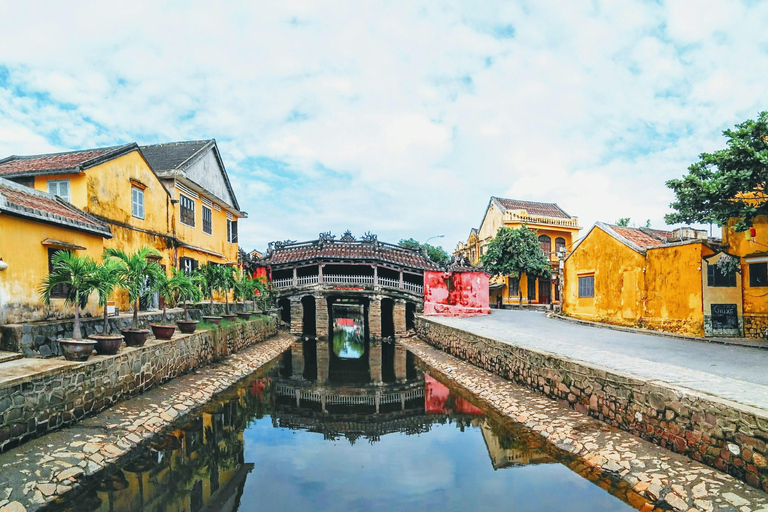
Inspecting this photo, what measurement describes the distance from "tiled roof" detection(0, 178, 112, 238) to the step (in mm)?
2663

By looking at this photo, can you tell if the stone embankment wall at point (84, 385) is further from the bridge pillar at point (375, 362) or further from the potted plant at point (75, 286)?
the bridge pillar at point (375, 362)

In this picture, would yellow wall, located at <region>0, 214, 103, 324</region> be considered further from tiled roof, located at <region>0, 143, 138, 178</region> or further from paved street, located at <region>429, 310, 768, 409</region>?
paved street, located at <region>429, 310, 768, 409</region>

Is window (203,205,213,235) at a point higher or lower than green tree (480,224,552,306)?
higher

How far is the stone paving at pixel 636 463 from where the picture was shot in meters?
5.64

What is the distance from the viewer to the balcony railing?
27.5m

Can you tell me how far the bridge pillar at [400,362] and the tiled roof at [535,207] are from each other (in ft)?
62.7

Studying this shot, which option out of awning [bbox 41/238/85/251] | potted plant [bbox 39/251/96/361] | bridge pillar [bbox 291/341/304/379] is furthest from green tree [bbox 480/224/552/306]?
potted plant [bbox 39/251/96/361]

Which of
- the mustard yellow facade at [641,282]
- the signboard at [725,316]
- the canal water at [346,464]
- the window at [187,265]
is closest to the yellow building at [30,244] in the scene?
the canal water at [346,464]

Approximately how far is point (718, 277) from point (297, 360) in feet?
52.2

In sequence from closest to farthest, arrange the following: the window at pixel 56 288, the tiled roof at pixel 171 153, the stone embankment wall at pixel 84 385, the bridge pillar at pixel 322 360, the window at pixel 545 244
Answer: the stone embankment wall at pixel 84 385, the window at pixel 56 288, the bridge pillar at pixel 322 360, the tiled roof at pixel 171 153, the window at pixel 545 244

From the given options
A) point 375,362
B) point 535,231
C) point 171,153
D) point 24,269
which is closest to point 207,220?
point 171,153

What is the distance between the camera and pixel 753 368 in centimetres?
928

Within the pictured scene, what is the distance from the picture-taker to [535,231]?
3653 cm

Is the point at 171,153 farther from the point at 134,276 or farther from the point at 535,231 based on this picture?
the point at 535,231
